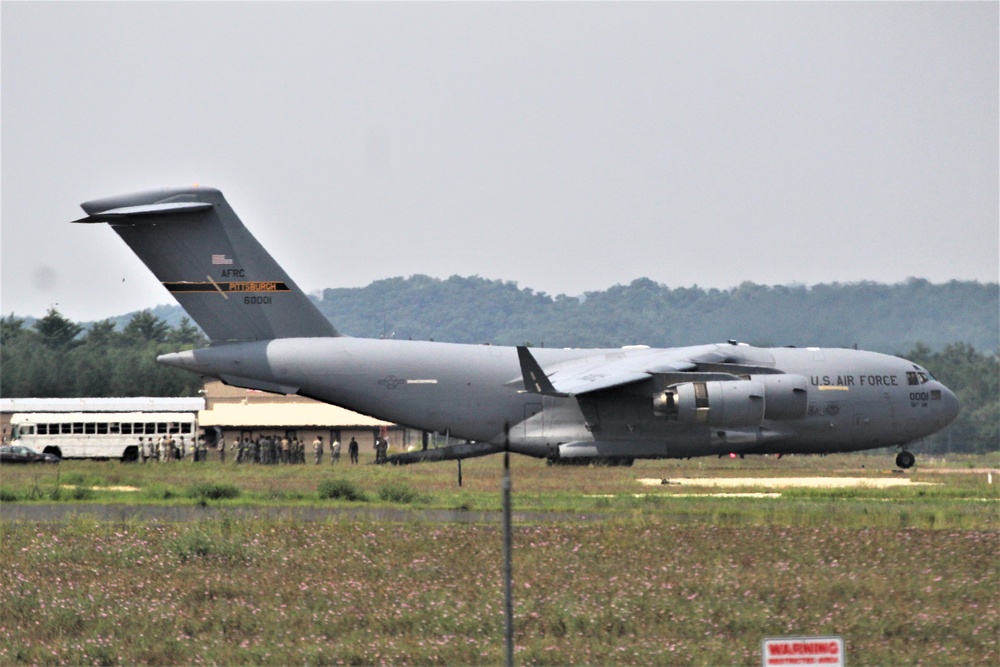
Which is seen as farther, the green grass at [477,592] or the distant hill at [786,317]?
the distant hill at [786,317]

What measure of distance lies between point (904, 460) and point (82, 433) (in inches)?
1481

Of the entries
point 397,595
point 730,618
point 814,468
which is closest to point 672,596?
point 730,618

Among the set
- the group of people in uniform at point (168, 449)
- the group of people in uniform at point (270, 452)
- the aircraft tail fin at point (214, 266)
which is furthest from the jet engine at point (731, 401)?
the group of people in uniform at point (168, 449)

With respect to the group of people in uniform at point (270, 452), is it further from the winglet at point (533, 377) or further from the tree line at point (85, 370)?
the winglet at point (533, 377)

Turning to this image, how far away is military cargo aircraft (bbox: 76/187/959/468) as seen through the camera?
1152 inches

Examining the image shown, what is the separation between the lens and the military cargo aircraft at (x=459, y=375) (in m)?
29.3

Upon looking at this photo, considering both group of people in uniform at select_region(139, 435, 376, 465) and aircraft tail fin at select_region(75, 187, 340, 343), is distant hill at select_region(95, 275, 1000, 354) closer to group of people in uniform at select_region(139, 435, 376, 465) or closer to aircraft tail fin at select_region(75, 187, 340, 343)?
aircraft tail fin at select_region(75, 187, 340, 343)

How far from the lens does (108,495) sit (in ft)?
92.1

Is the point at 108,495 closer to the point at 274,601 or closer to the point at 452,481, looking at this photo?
the point at 452,481

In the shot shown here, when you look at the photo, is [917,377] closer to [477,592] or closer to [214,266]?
[214,266]

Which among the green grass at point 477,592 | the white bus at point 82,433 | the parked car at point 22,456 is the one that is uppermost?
the white bus at point 82,433

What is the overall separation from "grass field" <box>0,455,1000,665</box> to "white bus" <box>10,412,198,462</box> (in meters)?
34.0

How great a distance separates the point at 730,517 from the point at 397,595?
8.14 metres

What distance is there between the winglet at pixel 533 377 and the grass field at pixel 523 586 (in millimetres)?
3950
